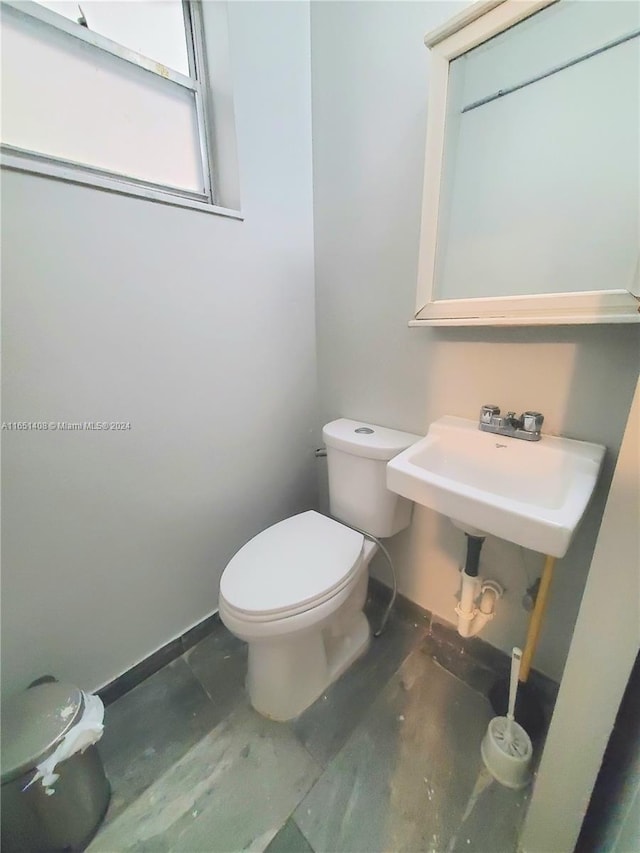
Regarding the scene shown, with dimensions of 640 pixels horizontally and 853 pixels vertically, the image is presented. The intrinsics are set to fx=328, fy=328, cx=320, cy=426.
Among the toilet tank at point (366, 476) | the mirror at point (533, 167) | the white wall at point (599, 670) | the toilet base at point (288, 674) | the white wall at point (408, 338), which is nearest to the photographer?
the white wall at point (599, 670)

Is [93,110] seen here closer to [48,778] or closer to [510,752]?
[48,778]

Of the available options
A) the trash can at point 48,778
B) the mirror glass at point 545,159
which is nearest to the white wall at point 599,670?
the mirror glass at point 545,159

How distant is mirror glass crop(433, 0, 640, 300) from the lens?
0.71 m

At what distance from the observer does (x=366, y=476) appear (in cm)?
111

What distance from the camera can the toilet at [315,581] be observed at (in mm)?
864

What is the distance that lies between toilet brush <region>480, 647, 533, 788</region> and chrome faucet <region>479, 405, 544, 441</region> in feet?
1.86

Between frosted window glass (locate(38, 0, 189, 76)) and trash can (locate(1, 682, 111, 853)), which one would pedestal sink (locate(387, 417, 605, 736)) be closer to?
trash can (locate(1, 682, 111, 853))

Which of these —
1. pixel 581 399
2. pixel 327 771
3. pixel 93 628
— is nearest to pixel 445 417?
pixel 581 399

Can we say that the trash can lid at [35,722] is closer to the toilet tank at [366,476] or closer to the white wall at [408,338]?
the toilet tank at [366,476]

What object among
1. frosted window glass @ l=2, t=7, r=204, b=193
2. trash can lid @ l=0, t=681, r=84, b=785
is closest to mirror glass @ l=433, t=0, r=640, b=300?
frosted window glass @ l=2, t=7, r=204, b=193

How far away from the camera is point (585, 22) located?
0.71m

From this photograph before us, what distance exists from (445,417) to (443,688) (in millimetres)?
900

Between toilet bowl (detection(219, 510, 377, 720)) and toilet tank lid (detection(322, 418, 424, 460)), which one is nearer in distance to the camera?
toilet bowl (detection(219, 510, 377, 720))

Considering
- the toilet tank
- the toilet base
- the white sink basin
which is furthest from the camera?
the toilet tank
